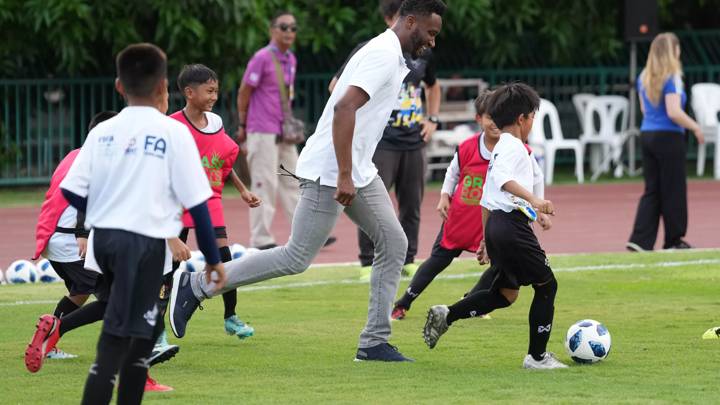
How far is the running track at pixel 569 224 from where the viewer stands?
14.7 metres

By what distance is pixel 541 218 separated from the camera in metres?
7.85

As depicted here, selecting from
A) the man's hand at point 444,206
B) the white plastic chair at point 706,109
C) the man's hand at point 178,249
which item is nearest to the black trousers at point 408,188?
the man's hand at point 444,206

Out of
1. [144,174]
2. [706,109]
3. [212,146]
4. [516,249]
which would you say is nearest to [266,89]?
[212,146]

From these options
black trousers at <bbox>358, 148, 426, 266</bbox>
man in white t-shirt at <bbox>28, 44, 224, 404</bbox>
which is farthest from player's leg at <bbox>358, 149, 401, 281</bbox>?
man in white t-shirt at <bbox>28, 44, 224, 404</bbox>

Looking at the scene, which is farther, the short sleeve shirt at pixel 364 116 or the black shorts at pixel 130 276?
the short sleeve shirt at pixel 364 116

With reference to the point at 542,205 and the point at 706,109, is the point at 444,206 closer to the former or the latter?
the point at 542,205

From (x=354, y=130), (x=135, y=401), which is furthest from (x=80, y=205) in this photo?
(x=354, y=130)

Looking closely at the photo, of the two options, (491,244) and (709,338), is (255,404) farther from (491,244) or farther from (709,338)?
(709,338)

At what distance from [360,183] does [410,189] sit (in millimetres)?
4036

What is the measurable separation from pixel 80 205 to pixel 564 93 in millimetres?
19628

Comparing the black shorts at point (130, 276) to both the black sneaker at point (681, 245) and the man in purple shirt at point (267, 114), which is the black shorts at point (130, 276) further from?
the black sneaker at point (681, 245)

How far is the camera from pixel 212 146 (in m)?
9.01

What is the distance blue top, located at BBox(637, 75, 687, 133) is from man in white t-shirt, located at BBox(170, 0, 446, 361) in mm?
6348

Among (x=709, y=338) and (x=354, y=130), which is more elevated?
(x=354, y=130)
